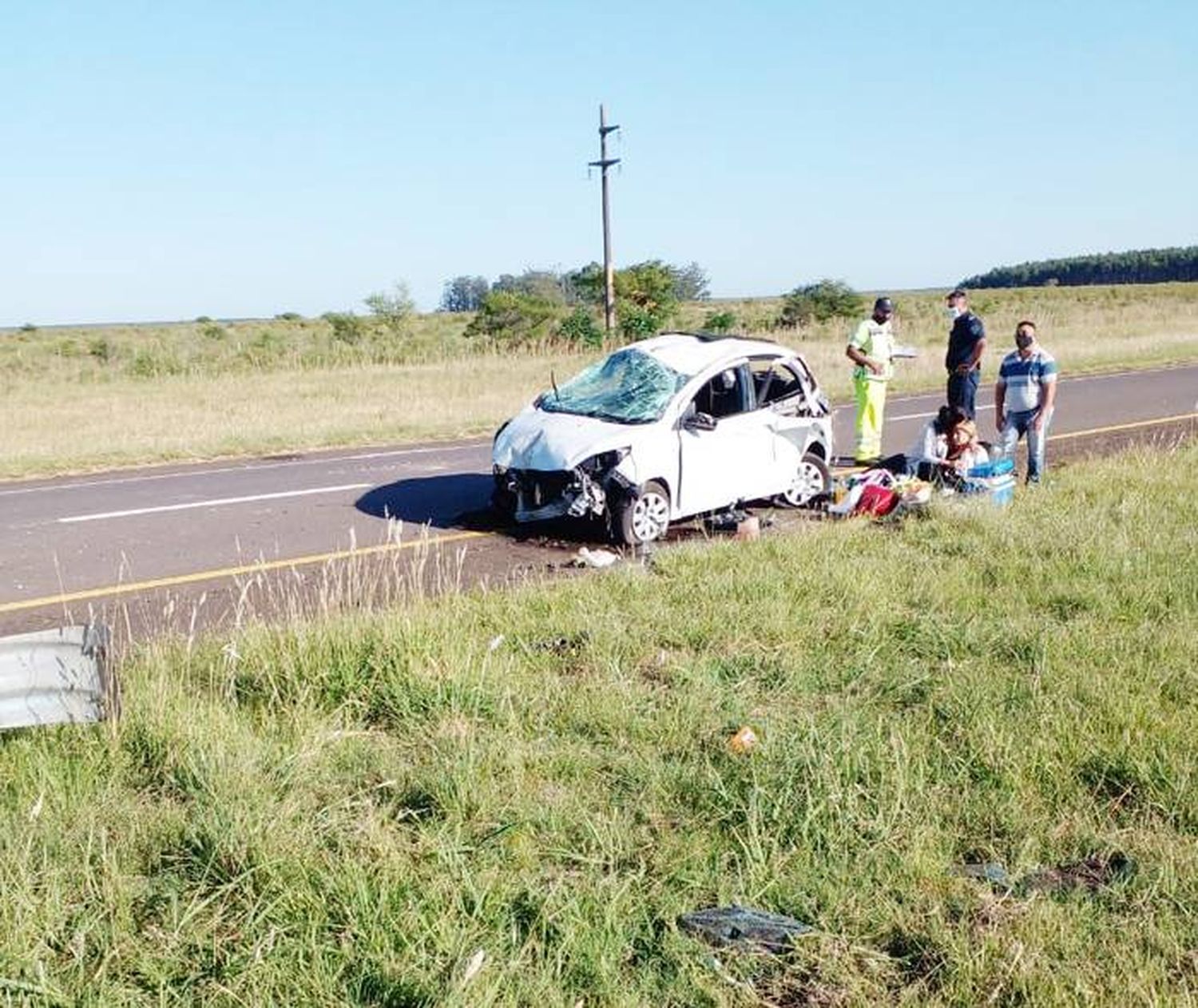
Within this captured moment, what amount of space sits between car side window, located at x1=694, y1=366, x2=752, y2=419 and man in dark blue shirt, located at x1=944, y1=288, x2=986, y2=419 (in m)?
2.95

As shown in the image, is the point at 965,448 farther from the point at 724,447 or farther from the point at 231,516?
the point at 231,516

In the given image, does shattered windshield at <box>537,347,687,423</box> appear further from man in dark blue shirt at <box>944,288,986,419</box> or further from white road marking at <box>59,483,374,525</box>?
man in dark blue shirt at <box>944,288,986,419</box>

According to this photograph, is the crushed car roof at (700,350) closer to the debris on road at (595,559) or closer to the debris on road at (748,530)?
the debris on road at (748,530)

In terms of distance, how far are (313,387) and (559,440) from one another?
1717 centimetres

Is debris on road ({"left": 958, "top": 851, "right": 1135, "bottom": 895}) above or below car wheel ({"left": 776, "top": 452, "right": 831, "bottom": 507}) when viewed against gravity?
below

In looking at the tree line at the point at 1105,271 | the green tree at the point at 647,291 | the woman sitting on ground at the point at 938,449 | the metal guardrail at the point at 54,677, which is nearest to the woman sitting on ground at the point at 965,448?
the woman sitting on ground at the point at 938,449

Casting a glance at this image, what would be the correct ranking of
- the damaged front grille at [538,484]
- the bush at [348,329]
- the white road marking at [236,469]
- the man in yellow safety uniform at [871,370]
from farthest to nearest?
1. the bush at [348,329]
2. the white road marking at [236,469]
3. the man in yellow safety uniform at [871,370]
4. the damaged front grille at [538,484]

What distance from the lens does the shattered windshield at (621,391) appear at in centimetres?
905

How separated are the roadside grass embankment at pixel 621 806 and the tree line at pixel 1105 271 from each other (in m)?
127

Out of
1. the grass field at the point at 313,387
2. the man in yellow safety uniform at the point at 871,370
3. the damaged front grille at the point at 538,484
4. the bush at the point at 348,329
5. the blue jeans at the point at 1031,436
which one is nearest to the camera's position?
the damaged front grille at the point at 538,484

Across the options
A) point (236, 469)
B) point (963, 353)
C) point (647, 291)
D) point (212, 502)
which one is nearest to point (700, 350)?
point (963, 353)

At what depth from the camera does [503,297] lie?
42.8 meters

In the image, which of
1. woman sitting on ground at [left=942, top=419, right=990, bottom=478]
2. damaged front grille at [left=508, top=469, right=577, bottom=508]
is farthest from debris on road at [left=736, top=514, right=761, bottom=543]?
woman sitting on ground at [left=942, top=419, right=990, bottom=478]

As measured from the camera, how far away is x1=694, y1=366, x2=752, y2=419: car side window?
9.59 meters
